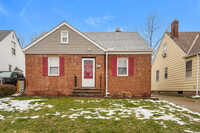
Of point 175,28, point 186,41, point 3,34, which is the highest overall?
point 175,28

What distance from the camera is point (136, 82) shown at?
9.26 m

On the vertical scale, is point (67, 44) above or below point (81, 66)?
above

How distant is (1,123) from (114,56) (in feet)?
23.7

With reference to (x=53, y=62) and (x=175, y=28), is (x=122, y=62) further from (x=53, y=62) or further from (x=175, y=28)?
(x=175, y=28)

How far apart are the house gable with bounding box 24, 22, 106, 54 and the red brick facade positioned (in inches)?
17.2

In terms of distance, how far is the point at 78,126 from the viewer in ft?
12.1

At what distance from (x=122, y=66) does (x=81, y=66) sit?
2.97 metres

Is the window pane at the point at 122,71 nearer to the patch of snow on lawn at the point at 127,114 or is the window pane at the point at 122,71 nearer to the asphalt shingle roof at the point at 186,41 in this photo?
the patch of snow on lawn at the point at 127,114

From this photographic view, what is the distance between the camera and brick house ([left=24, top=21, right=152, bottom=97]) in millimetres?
9156

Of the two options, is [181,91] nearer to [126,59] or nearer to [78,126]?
[126,59]

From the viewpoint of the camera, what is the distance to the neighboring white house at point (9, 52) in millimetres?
14125

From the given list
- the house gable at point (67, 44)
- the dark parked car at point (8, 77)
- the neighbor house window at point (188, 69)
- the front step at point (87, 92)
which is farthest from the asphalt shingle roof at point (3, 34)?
the neighbor house window at point (188, 69)

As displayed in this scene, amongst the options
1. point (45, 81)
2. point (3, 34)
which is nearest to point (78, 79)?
point (45, 81)

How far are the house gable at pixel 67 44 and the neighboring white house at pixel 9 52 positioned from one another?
796cm
